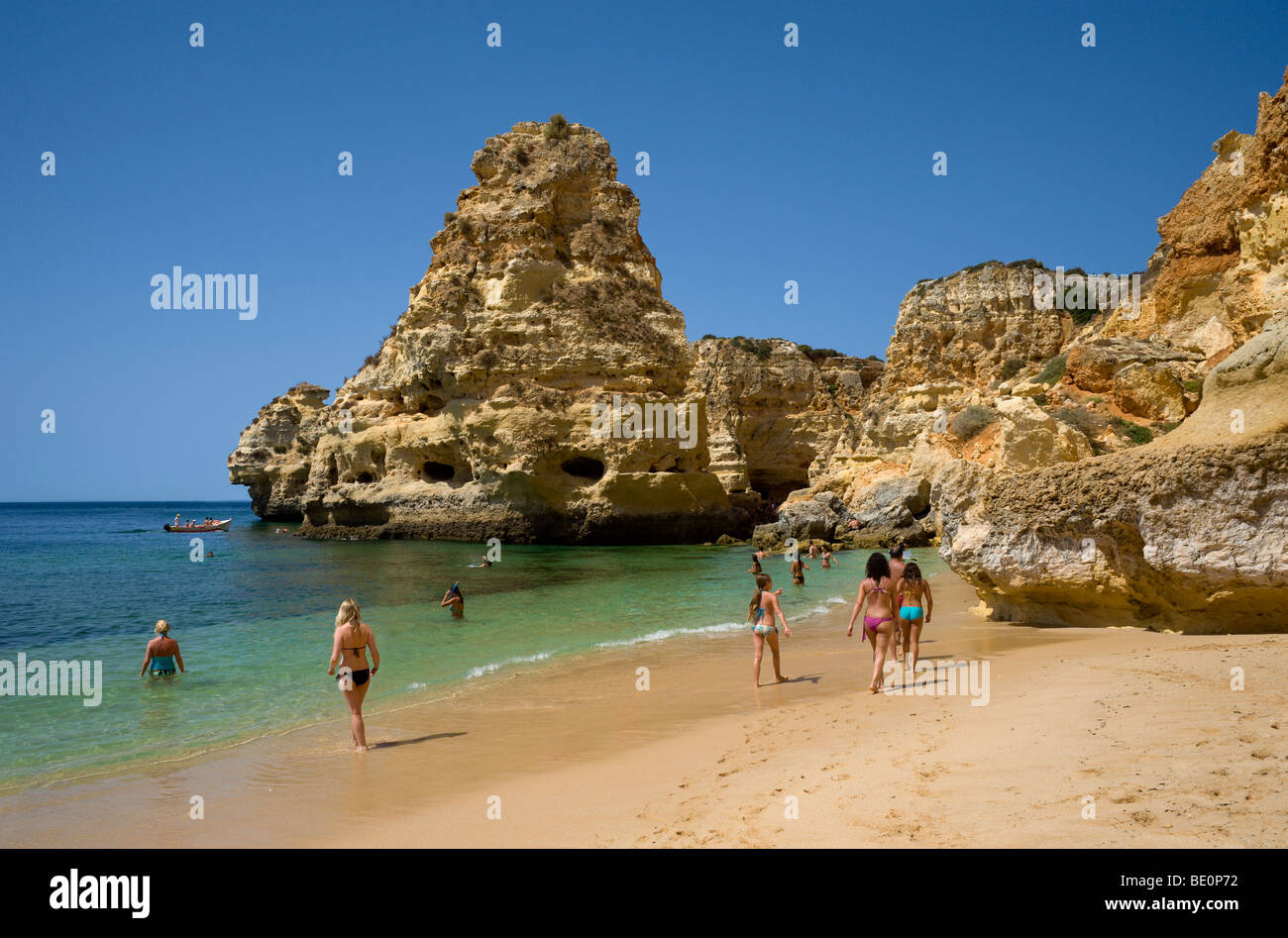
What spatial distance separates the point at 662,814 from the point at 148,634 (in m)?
12.7

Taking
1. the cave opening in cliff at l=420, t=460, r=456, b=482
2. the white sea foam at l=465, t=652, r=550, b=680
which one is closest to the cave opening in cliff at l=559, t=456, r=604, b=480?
the cave opening in cliff at l=420, t=460, r=456, b=482

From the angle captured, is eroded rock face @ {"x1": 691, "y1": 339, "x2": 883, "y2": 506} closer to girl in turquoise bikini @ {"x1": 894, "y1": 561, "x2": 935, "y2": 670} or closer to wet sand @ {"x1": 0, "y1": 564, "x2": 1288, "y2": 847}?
girl in turquoise bikini @ {"x1": 894, "y1": 561, "x2": 935, "y2": 670}

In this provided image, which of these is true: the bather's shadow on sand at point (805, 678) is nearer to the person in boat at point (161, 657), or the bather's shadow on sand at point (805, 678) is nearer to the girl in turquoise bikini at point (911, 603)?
the girl in turquoise bikini at point (911, 603)

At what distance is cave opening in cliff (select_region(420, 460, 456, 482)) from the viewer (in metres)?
37.1

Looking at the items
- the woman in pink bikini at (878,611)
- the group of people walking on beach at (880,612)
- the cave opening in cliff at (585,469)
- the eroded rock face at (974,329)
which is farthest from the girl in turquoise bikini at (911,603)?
the eroded rock face at (974,329)

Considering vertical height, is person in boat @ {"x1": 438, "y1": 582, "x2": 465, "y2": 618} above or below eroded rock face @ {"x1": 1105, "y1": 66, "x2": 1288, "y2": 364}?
below

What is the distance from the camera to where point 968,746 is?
4.87 meters

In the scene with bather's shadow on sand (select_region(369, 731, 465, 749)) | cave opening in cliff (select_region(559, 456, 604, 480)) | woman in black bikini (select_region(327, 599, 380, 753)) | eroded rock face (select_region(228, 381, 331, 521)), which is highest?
eroded rock face (select_region(228, 381, 331, 521))

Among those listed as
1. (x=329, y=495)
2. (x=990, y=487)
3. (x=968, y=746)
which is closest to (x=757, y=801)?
(x=968, y=746)

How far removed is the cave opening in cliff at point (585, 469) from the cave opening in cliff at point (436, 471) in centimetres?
582

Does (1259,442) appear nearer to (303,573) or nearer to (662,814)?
(662,814)

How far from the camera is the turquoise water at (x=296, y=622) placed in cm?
784

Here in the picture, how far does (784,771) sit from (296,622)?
1243 cm

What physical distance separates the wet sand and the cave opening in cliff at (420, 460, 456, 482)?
29548 millimetres
